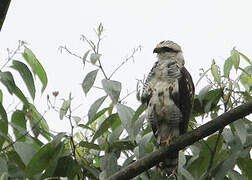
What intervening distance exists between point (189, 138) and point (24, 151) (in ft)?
3.03

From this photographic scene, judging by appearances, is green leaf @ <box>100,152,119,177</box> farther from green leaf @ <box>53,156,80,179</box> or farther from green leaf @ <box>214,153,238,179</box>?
green leaf @ <box>214,153,238,179</box>

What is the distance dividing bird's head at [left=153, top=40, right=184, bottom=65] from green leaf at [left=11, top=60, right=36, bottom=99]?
1.34 metres

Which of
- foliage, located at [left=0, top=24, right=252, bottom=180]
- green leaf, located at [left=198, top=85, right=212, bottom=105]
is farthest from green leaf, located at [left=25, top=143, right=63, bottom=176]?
green leaf, located at [left=198, top=85, right=212, bottom=105]

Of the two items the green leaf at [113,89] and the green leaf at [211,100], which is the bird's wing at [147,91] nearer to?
the green leaf at [211,100]

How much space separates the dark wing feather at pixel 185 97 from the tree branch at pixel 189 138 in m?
0.77

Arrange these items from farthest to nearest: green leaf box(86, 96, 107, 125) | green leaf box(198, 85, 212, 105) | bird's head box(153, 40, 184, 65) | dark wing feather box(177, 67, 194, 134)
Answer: bird's head box(153, 40, 184, 65)
dark wing feather box(177, 67, 194, 134)
green leaf box(198, 85, 212, 105)
green leaf box(86, 96, 107, 125)

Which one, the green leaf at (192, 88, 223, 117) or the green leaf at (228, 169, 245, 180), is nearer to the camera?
the green leaf at (228, 169, 245, 180)

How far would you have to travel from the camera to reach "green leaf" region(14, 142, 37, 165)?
2449 mm

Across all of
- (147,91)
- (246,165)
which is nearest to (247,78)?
(246,165)

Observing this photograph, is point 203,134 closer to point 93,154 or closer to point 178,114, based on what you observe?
point 93,154

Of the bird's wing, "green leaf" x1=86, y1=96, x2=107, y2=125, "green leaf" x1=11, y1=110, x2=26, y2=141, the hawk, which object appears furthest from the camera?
the bird's wing

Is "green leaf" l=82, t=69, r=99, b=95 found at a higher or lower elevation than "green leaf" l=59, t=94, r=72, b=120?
higher

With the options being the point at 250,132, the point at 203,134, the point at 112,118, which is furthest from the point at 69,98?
the point at 250,132

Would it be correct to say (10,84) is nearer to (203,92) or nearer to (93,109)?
(93,109)
